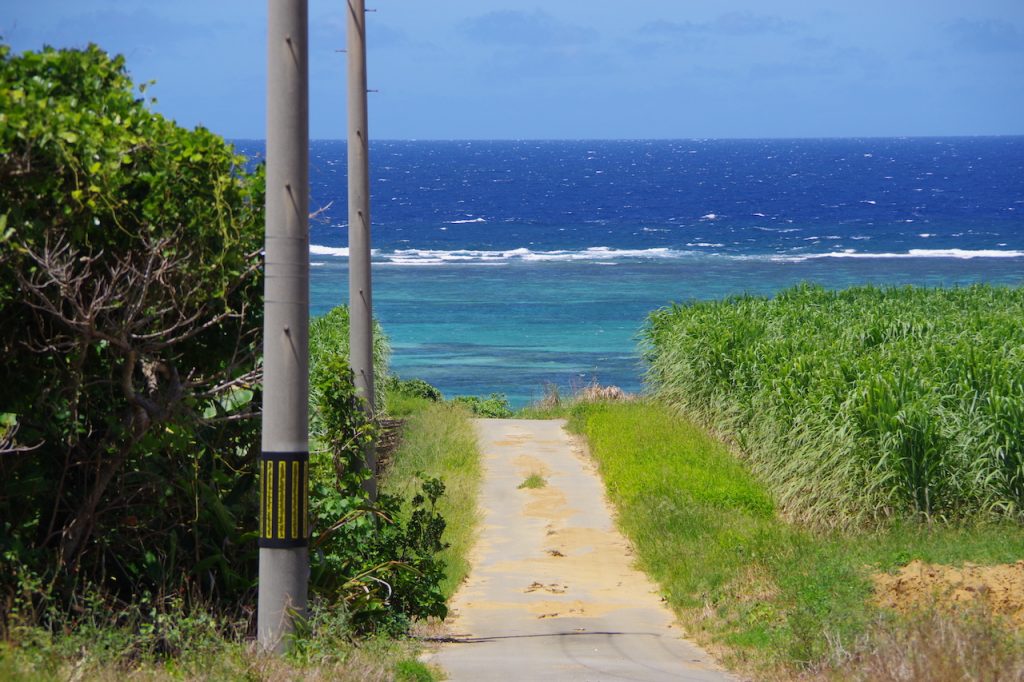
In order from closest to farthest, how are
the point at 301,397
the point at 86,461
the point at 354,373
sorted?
the point at 301,397, the point at 86,461, the point at 354,373

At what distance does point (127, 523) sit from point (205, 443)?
28.1 inches

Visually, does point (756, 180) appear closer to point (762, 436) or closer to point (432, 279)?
point (432, 279)

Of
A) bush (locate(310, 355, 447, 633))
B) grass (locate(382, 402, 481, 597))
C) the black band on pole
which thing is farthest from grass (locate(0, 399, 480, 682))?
grass (locate(382, 402, 481, 597))

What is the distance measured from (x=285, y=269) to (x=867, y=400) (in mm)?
8838

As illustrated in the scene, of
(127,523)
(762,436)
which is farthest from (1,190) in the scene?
(762,436)

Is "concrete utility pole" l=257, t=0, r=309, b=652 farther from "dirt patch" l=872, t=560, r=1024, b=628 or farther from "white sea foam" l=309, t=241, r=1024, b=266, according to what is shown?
"white sea foam" l=309, t=241, r=1024, b=266

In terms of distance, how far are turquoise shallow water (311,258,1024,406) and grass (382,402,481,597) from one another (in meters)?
8.65

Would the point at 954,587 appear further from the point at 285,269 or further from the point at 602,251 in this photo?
the point at 602,251

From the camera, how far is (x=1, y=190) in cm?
738

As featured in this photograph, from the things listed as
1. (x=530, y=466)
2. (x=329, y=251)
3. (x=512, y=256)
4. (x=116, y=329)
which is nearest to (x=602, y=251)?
(x=512, y=256)

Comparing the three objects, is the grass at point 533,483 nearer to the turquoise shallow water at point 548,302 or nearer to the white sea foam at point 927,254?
the turquoise shallow water at point 548,302

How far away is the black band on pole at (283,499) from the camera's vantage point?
23.3 ft

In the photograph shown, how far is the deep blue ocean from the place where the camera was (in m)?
45.9

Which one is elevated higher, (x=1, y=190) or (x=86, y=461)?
(x=1, y=190)
